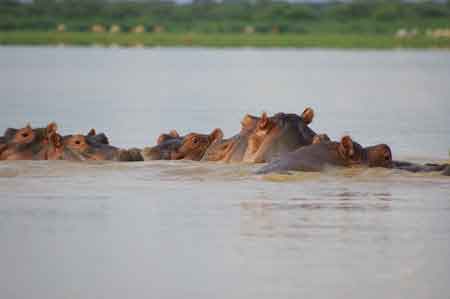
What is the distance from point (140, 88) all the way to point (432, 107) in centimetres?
934

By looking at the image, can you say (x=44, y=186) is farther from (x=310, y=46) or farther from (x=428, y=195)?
(x=310, y=46)

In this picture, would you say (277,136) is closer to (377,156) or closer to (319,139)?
(319,139)

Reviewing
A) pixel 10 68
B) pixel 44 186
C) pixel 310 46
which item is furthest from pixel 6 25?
pixel 44 186

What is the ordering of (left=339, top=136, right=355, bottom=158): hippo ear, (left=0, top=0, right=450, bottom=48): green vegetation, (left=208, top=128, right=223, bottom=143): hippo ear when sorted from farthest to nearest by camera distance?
(left=0, top=0, right=450, bottom=48): green vegetation → (left=208, top=128, right=223, bottom=143): hippo ear → (left=339, top=136, right=355, bottom=158): hippo ear

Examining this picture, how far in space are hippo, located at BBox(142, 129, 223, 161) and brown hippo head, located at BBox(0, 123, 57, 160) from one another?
1021 millimetres

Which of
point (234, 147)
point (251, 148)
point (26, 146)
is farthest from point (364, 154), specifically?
point (26, 146)

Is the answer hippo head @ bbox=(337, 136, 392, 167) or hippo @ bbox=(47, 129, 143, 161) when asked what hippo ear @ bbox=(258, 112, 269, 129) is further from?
hippo @ bbox=(47, 129, 143, 161)

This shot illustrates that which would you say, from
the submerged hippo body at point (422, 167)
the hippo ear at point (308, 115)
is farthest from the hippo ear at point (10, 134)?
the submerged hippo body at point (422, 167)

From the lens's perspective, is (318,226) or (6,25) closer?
(318,226)

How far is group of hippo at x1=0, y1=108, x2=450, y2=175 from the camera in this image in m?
14.1

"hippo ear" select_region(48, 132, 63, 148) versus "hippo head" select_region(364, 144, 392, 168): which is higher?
"hippo ear" select_region(48, 132, 63, 148)

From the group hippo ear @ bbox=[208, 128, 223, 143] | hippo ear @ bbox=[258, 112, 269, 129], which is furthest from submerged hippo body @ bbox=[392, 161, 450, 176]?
hippo ear @ bbox=[208, 128, 223, 143]

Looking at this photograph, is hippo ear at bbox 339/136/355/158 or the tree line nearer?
hippo ear at bbox 339/136/355/158

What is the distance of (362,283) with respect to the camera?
949 centimetres
